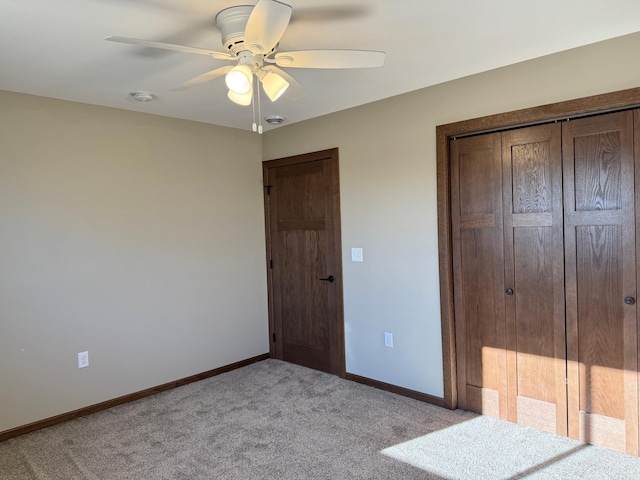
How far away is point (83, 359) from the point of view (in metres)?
3.26

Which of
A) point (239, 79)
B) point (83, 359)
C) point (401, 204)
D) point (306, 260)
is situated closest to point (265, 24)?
point (239, 79)

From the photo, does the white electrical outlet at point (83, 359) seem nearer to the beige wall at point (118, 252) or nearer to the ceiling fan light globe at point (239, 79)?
the beige wall at point (118, 252)

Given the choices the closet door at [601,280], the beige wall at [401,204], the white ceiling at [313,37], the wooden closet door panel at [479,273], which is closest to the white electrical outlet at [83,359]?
the white ceiling at [313,37]

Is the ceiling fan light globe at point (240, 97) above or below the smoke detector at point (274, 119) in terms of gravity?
below

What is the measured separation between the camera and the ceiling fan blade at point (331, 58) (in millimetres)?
1896

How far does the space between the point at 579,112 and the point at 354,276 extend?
2031 millimetres

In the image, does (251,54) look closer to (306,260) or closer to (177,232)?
(177,232)

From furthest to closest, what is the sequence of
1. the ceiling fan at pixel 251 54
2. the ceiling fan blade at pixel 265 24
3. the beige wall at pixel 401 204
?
the beige wall at pixel 401 204
the ceiling fan at pixel 251 54
the ceiling fan blade at pixel 265 24

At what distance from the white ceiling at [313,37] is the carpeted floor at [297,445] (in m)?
2.36

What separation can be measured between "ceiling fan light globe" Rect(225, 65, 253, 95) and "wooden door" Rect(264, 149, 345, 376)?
1924 mm

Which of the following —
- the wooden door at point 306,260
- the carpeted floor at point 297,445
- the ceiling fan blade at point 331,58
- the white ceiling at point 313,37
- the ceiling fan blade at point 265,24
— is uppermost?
the white ceiling at point 313,37

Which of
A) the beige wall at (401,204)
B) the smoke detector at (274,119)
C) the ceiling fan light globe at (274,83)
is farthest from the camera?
the smoke detector at (274,119)

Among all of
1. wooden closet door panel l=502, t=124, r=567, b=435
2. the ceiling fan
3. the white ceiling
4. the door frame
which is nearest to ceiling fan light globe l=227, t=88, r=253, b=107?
the ceiling fan

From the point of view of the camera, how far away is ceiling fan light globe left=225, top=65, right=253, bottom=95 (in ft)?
6.16
